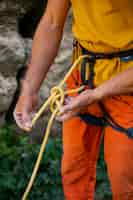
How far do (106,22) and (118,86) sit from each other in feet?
0.85

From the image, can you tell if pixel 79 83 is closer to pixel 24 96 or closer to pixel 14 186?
pixel 24 96

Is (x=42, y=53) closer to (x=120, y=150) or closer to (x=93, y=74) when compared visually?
(x=93, y=74)

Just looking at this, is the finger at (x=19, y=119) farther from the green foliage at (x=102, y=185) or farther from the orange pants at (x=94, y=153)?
the green foliage at (x=102, y=185)

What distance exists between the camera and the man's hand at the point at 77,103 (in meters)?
2.38

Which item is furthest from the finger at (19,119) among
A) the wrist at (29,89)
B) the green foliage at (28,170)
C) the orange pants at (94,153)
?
the green foliage at (28,170)

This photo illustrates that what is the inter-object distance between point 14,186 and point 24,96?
103 centimetres

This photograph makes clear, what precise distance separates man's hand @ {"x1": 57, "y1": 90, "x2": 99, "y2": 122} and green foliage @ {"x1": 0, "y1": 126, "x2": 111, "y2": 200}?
129 centimetres

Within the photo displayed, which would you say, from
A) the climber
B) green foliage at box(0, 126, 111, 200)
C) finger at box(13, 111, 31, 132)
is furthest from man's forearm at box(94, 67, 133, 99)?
green foliage at box(0, 126, 111, 200)

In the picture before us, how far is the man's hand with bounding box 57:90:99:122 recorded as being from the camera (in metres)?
2.38

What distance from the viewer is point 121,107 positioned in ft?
8.33

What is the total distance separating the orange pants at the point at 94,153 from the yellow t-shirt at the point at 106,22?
0.23m

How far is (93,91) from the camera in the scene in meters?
2.42

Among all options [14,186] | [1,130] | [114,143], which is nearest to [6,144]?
[1,130]

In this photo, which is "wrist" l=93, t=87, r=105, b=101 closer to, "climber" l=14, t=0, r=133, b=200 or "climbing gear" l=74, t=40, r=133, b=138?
"climber" l=14, t=0, r=133, b=200
